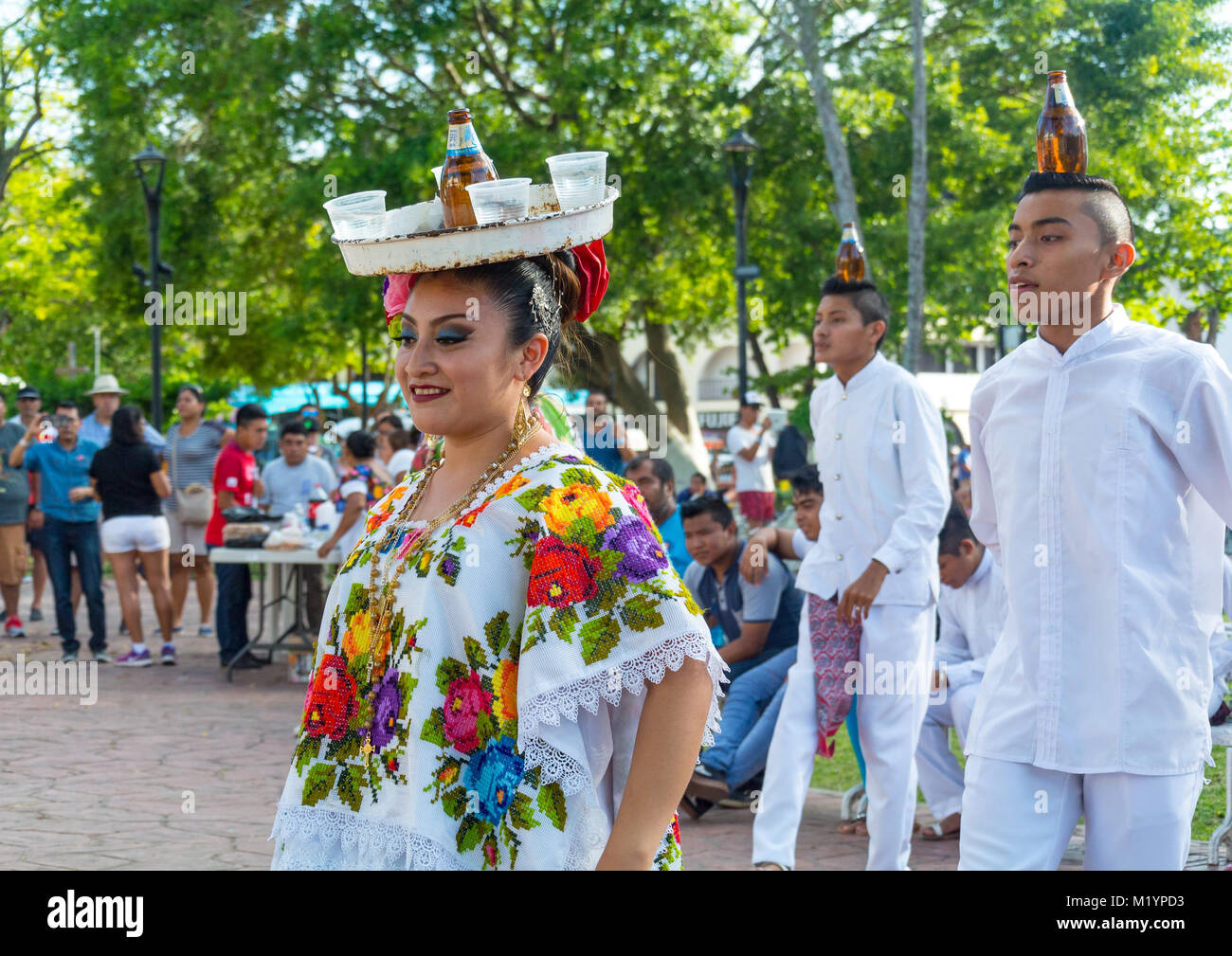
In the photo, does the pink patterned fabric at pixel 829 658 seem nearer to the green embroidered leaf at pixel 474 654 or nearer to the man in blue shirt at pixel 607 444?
the green embroidered leaf at pixel 474 654

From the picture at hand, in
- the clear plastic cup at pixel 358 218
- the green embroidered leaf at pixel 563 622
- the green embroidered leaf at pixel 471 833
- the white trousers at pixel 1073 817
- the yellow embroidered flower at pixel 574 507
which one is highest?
the clear plastic cup at pixel 358 218

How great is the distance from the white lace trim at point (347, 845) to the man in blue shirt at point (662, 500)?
18.2 ft

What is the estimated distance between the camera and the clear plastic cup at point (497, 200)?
7.34 feet

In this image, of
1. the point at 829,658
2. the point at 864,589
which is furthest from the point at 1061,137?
the point at 829,658

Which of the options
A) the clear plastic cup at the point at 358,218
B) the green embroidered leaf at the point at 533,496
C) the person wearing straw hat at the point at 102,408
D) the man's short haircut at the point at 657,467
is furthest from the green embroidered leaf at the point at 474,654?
the person wearing straw hat at the point at 102,408

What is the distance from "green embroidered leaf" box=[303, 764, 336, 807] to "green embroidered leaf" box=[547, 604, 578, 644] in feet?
1.51

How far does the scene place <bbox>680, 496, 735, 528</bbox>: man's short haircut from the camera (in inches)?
277

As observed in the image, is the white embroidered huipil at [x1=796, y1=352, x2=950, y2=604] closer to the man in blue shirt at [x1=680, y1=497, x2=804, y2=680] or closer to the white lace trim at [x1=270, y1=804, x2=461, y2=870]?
the man in blue shirt at [x1=680, y1=497, x2=804, y2=680]

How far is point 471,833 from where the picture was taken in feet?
6.97

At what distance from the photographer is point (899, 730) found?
17.1 feet

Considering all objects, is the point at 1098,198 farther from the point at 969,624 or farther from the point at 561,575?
the point at 969,624

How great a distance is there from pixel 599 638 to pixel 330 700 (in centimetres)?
50

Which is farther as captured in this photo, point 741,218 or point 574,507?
point 741,218
